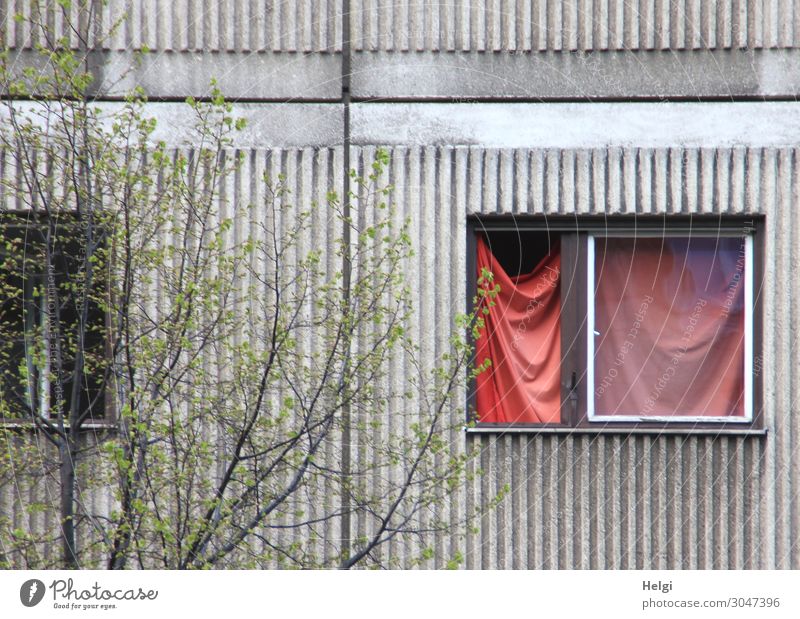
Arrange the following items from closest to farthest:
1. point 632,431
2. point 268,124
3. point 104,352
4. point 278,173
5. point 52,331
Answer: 1. point 52,331
2. point 104,352
3. point 632,431
4. point 278,173
5. point 268,124

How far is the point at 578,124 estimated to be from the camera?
8742 millimetres

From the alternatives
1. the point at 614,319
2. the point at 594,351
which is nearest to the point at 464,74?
the point at 614,319

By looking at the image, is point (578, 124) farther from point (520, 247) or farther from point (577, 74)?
point (520, 247)

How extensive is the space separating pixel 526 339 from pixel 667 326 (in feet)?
3.67

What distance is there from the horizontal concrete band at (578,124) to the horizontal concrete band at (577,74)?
10cm

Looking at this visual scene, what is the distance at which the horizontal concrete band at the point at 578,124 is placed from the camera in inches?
342

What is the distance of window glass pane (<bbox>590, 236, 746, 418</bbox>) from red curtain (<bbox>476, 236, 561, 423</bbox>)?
1.11 feet

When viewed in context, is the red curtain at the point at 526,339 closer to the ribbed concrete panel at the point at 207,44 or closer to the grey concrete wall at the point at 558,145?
the grey concrete wall at the point at 558,145

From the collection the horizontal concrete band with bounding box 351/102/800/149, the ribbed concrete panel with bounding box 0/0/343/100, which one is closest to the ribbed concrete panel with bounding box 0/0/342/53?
the ribbed concrete panel with bounding box 0/0/343/100

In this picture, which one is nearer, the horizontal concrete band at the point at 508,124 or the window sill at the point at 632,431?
the window sill at the point at 632,431
